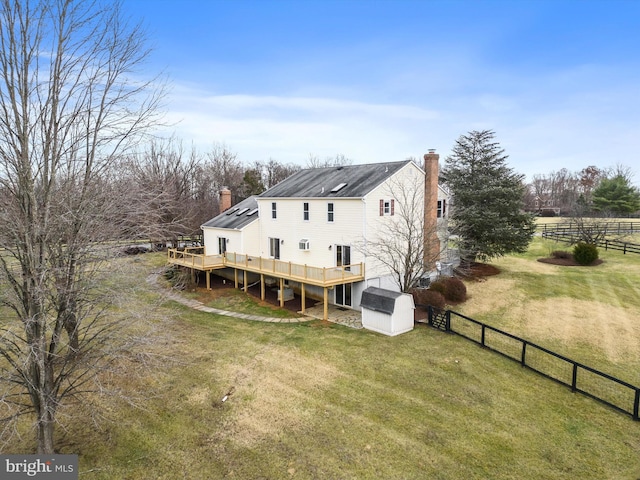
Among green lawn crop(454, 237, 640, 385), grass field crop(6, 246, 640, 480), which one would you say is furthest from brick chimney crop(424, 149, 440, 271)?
grass field crop(6, 246, 640, 480)

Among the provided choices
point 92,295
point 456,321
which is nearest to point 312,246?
point 456,321

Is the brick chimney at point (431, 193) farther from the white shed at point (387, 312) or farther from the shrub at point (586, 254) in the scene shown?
the shrub at point (586, 254)

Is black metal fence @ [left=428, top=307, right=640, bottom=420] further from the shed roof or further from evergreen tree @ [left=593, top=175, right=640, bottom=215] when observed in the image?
evergreen tree @ [left=593, top=175, right=640, bottom=215]

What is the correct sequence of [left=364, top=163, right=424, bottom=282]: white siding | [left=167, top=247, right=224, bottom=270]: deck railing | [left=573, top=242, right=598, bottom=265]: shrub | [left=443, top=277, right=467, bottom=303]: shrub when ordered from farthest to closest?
[left=573, top=242, right=598, bottom=265]: shrub
[left=167, top=247, right=224, bottom=270]: deck railing
[left=443, top=277, right=467, bottom=303]: shrub
[left=364, top=163, right=424, bottom=282]: white siding

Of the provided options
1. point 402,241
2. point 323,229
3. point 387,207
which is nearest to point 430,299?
point 402,241

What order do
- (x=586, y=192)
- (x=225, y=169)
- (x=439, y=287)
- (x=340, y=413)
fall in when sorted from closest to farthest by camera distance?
(x=340, y=413) < (x=439, y=287) < (x=225, y=169) < (x=586, y=192)

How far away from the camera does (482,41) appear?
62.7 ft

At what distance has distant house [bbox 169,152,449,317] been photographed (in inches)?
733

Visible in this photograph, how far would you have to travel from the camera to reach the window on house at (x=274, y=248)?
22.7 meters

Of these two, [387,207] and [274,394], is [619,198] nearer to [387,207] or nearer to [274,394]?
[387,207]

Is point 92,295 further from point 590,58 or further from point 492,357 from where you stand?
point 590,58

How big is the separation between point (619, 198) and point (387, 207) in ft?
172

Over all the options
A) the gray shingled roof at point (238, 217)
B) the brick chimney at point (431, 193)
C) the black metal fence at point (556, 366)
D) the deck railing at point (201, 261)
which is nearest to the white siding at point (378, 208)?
the brick chimney at point (431, 193)

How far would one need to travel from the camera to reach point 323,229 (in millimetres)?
20031
